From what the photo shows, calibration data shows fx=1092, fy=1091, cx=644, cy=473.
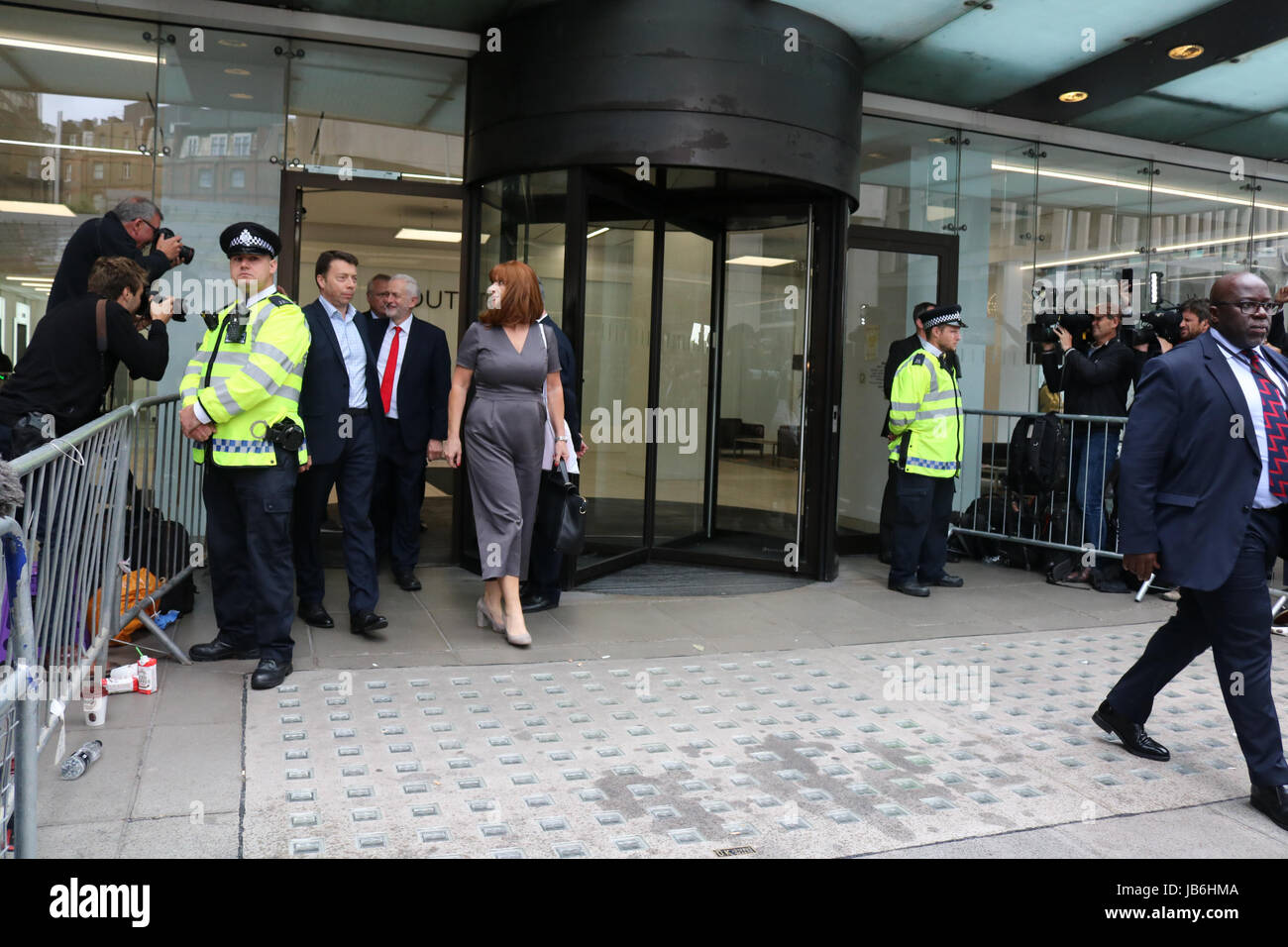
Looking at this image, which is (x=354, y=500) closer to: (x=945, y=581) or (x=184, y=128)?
(x=184, y=128)

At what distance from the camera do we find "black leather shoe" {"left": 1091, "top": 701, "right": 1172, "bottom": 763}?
4.10 metres

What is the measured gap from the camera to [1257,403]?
3730 mm

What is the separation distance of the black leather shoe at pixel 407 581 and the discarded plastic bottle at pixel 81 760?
2.93 m

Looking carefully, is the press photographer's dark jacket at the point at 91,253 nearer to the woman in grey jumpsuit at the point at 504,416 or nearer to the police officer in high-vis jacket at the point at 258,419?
the police officer in high-vis jacket at the point at 258,419

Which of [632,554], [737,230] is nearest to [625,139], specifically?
[737,230]

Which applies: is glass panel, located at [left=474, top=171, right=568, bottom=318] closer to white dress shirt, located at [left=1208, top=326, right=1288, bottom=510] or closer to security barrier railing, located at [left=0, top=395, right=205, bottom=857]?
security barrier railing, located at [left=0, top=395, right=205, bottom=857]

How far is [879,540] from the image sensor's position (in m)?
8.62

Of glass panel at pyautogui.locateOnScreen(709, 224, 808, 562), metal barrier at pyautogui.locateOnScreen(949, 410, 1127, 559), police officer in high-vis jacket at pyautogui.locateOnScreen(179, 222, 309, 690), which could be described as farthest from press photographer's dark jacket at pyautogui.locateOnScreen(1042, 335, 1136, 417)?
police officer in high-vis jacket at pyautogui.locateOnScreen(179, 222, 309, 690)

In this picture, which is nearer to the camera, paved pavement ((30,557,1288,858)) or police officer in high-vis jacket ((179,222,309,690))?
paved pavement ((30,557,1288,858))

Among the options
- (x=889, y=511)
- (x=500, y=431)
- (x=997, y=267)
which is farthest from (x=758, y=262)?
(x=500, y=431)

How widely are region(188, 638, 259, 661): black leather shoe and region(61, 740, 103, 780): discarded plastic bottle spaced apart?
3.97ft

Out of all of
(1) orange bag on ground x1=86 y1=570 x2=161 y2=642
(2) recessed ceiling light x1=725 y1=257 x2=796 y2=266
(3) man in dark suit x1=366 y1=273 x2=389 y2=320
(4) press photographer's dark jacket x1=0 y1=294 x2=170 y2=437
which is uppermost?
(2) recessed ceiling light x1=725 y1=257 x2=796 y2=266

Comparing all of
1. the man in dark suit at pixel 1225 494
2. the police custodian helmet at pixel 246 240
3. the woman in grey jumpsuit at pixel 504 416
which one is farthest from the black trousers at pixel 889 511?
the police custodian helmet at pixel 246 240

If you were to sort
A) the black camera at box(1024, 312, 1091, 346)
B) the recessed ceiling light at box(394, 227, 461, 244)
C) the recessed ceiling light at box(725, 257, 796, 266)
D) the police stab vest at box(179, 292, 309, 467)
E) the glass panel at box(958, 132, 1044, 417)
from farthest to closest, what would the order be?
1. the recessed ceiling light at box(394, 227, 461, 244)
2. the glass panel at box(958, 132, 1044, 417)
3. the recessed ceiling light at box(725, 257, 796, 266)
4. the black camera at box(1024, 312, 1091, 346)
5. the police stab vest at box(179, 292, 309, 467)
